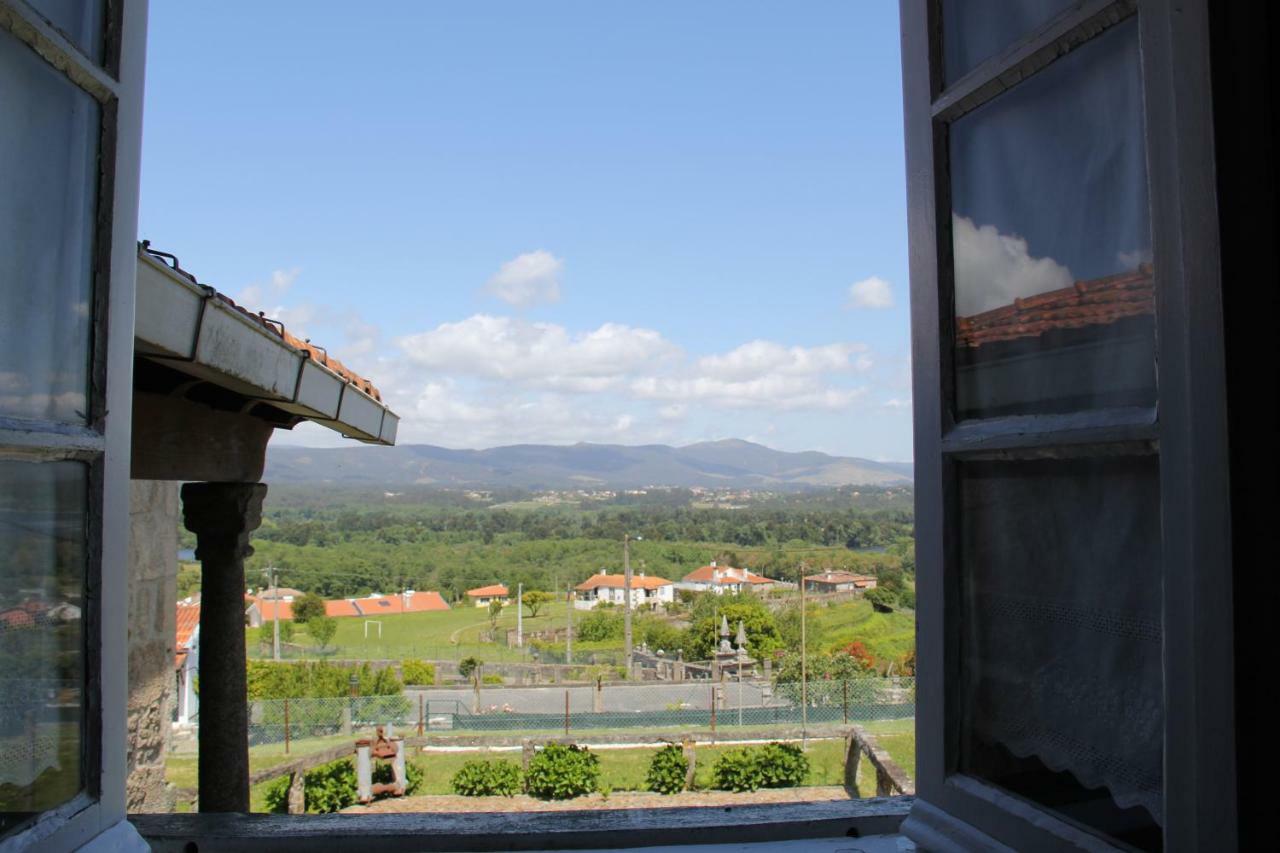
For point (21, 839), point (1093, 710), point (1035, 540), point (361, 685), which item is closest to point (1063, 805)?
point (1093, 710)

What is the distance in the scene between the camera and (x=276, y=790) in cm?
763

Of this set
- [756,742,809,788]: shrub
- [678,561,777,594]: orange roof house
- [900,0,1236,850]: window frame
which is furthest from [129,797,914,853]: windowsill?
[678,561,777,594]: orange roof house

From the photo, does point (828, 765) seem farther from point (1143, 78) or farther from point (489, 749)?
point (1143, 78)

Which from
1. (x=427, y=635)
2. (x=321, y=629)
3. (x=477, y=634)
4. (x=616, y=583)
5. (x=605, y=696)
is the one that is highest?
(x=616, y=583)

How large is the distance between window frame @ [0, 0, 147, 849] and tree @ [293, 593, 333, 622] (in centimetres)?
4159

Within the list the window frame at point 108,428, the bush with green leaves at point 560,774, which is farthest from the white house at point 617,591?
the window frame at point 108,428

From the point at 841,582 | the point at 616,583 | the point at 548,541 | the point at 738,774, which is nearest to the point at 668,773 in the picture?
the point at 738,774

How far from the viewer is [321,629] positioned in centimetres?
3816

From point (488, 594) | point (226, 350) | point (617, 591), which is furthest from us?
point (617, 591)

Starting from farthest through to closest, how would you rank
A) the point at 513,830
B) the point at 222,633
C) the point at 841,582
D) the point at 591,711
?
the point at 841,582 → the point at 591,711 → the point at 222,633 → the point at 513,830

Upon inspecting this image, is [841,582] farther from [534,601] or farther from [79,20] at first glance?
[79,20]

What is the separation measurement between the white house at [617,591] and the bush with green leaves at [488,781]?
126 ft

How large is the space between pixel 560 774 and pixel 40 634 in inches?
328

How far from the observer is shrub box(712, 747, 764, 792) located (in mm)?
9016
